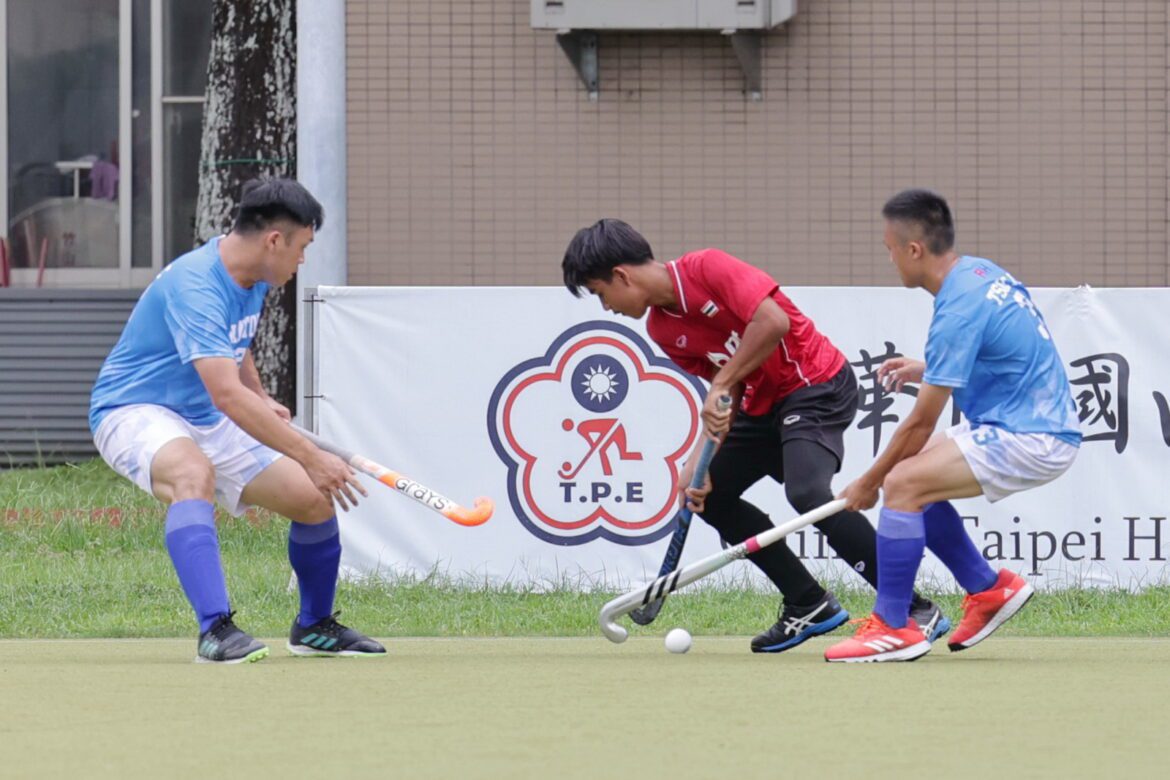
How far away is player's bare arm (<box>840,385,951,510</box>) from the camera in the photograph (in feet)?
18.7

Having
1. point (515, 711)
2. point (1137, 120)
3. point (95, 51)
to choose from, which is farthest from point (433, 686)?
point (95, 51)

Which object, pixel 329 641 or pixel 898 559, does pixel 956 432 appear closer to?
pixel 898 559

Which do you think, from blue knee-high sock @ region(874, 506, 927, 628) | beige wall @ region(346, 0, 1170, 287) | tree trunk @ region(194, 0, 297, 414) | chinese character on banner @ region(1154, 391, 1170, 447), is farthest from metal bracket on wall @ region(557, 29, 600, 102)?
blue knee-high sock @ region(874, 506, 927, 628)

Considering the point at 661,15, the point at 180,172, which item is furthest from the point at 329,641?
the point at 180,172

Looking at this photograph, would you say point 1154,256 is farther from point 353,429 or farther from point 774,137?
point 353,429

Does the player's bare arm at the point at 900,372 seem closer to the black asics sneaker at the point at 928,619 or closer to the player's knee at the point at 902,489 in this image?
the player's knee at the point at 902,489

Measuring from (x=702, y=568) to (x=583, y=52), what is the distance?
622 cm

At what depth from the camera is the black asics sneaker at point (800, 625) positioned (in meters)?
6.38

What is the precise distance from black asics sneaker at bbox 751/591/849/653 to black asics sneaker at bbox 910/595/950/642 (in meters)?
0.25

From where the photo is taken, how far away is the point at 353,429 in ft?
29.0

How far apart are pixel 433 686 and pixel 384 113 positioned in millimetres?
7222

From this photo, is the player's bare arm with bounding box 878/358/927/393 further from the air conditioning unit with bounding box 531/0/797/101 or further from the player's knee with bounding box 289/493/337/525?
the air conditioning unit with bounding box 531/0/797/101

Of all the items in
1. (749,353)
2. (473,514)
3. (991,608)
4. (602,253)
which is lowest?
(991,608)

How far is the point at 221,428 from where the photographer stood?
6160 mm
